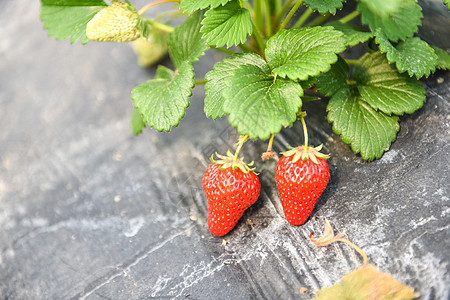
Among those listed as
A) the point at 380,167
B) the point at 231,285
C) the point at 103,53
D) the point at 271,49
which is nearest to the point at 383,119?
the point at 380,167

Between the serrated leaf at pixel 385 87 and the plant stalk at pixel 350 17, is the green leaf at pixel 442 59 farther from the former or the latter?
the plant stalk at pixel 350 17

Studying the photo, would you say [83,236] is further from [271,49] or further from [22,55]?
[22,55]

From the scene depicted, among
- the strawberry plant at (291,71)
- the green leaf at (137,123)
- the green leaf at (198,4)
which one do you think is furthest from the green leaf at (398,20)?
the green leaf at (137,123)

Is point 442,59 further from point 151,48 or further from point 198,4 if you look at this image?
point 151,48

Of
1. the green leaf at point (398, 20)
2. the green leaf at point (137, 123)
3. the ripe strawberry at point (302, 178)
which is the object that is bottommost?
the green leaf at point (137, 123)

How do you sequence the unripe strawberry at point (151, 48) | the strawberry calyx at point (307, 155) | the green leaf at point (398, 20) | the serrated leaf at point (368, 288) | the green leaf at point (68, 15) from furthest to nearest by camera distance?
the unripe strawberry at point (151, 48) < the green leaf at point (68, 15) < the green leaf at point (398, 20) < the strawberry calyx at point (307, 155) < the serrated leaf at point (368, 288)

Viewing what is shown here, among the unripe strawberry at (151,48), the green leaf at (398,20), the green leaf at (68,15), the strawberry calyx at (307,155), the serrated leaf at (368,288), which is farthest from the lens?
the unripe strawberry at (151,48)

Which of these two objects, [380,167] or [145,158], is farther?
[145,158]
